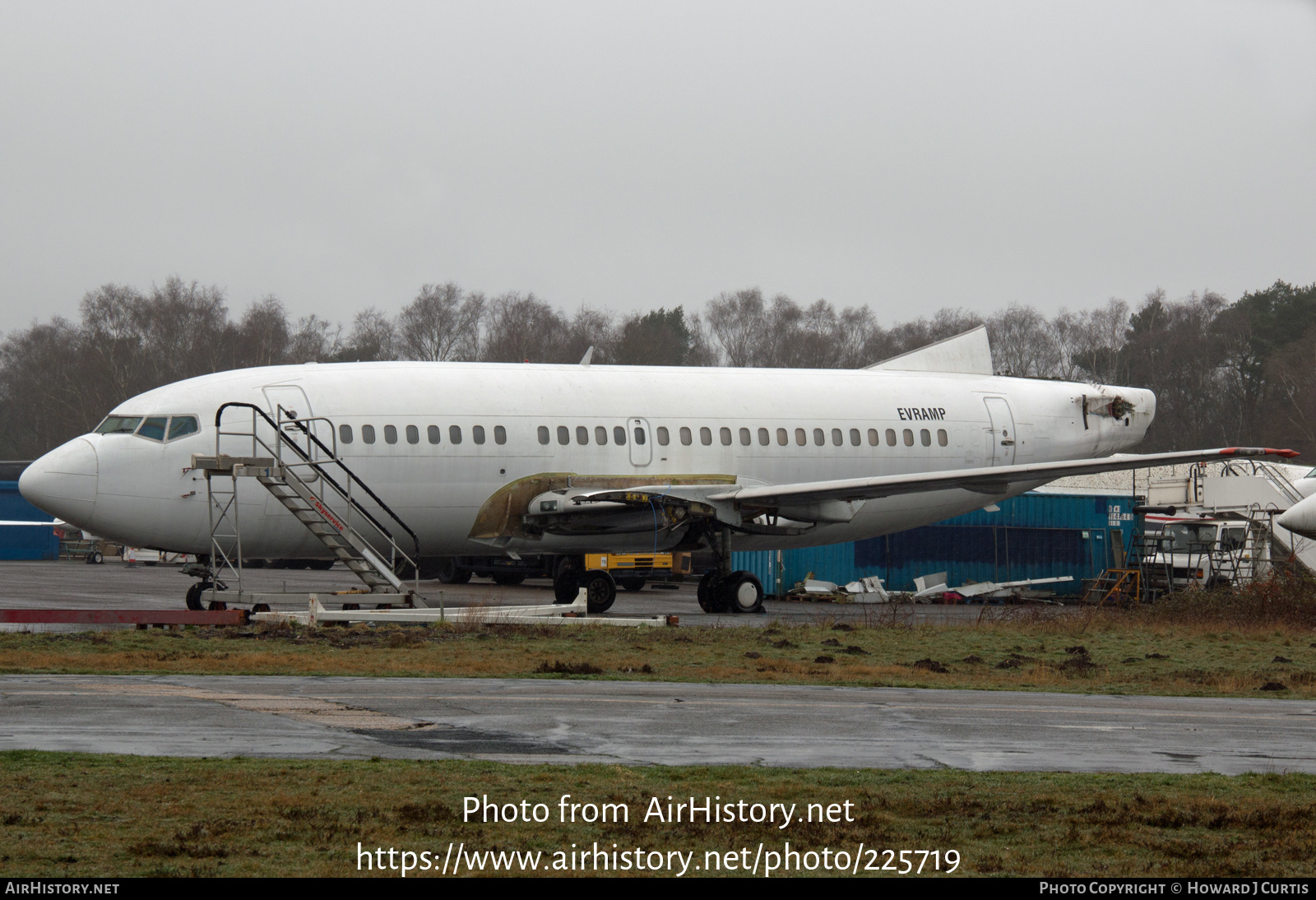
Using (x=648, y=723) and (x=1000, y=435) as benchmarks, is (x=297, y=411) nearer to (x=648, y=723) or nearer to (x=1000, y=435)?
(x=648, y=723)

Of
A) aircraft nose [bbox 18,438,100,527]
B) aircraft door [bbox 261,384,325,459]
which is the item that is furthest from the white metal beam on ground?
aircraft nose [bbox 18,438,100,527]

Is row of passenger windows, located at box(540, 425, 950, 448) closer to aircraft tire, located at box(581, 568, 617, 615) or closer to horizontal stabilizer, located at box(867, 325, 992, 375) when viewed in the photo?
aircraft tire, located at box(581, 568, 617, 615)

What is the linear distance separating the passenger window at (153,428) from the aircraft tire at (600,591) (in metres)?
7.18

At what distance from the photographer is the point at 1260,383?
8431cm

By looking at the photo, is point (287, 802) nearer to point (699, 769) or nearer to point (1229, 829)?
point (699, 769)

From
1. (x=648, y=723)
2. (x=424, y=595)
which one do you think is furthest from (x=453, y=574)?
(x=648, y=723)

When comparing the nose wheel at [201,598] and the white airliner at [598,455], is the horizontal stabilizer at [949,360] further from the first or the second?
the nose wheel at [201,598]

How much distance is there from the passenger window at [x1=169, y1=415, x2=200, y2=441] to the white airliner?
37mm

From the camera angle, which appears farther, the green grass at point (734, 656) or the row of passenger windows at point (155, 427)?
the row of passenger windows at point (155, 427)

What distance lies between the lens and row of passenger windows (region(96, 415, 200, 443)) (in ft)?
70.7

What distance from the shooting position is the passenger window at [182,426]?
21.6m

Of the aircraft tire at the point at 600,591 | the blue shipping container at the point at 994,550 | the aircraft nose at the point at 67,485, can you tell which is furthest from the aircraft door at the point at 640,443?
the blue shipping container at the point at 994,550
